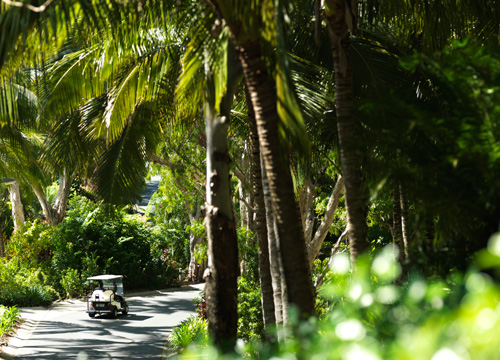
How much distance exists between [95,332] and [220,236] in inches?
387

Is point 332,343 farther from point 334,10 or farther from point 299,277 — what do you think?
point 334,10

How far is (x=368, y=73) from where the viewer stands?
902 centimetres

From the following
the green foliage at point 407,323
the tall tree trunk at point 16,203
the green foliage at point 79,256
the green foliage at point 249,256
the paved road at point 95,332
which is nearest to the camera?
the green foliage at point 407,323

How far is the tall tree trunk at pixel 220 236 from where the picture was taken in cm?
736

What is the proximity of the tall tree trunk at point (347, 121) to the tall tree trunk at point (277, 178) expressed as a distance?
0.68m

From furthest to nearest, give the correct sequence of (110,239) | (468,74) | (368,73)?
1. (110,239)
2. (368,73)
3. (468,74)

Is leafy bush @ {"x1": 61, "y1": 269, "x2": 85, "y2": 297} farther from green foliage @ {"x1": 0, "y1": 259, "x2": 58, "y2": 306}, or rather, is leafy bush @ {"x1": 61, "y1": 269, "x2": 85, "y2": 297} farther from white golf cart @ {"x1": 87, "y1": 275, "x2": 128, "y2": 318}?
white golf cart @ {"x1": 87, "y1": 275, "x2": 128, "y2": 318}

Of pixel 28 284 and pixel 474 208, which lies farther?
pixel 28 284

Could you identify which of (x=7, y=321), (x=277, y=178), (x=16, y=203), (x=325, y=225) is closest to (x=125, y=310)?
(x=7, y=321)

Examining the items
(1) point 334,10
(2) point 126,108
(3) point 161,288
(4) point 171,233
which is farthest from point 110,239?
(1) point 334,10

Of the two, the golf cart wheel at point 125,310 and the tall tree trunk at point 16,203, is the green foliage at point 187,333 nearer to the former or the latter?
the golf cart wheel at point 125,310

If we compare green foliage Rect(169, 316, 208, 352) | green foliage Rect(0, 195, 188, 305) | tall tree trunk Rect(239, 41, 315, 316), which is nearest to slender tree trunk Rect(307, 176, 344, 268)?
green foliage Rect(169, 316, 208, 352)

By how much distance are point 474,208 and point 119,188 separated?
834 cm

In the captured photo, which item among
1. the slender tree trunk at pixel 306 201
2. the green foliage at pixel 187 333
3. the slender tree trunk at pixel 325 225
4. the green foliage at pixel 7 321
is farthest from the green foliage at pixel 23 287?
the slender tree trunk at pixel 325 225
